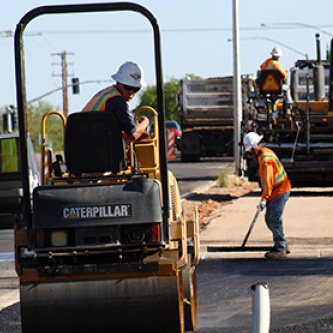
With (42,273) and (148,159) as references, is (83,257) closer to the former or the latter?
(42,273)

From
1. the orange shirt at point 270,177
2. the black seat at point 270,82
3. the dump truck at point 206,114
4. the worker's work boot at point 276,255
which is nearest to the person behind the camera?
the worker's work boot at point 276,255

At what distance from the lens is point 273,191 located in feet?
43.1

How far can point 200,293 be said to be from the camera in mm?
9969

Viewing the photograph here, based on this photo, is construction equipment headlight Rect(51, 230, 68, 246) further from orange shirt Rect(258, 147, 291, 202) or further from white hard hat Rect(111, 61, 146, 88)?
orange shirt Rect(258, 147, 291, 202)

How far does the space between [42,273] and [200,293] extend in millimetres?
3446

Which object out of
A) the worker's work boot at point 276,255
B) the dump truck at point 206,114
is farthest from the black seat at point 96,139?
the dump truck at point 206,114

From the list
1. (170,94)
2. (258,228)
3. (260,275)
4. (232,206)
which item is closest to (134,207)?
(260,275)

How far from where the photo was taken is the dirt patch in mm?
19231

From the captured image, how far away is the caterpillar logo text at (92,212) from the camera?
673cm

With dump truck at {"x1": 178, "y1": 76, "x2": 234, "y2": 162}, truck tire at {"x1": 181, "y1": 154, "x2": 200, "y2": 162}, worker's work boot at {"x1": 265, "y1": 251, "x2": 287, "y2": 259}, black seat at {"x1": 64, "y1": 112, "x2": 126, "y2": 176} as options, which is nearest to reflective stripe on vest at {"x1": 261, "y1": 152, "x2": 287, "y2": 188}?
worker's work boot at {"x1": 265, "y1": 251, "x2": 287, "y2": 259}

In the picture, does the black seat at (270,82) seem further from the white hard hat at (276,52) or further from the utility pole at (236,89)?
the utility pole at (236,89)

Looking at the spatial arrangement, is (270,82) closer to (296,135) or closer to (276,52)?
(276,52)

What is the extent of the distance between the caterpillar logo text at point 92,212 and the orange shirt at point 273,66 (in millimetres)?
13875

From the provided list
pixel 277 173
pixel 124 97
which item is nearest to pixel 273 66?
pixel 277 173
